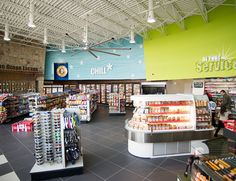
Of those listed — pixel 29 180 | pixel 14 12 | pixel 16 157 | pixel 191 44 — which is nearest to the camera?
pixel 29 180

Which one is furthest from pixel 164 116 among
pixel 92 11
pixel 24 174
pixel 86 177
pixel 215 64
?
pixel 92 11

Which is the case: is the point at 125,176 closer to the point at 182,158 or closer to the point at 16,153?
the point at 182,158

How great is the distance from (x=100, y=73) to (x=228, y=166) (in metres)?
12.8

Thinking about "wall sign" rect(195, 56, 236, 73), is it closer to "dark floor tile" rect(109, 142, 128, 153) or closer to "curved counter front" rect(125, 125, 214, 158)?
"curved counter front" rect(125, 125, 214, 158)

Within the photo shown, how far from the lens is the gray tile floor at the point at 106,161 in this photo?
3447mm

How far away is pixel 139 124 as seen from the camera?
4465 mm

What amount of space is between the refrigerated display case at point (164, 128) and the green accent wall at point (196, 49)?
4371mm

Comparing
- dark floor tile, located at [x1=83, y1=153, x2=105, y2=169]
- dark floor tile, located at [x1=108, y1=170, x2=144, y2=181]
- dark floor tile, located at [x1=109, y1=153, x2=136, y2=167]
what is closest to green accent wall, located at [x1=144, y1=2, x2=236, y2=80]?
dark floor tile, located at [x1=109, y1=153, x2=136, y2=167]

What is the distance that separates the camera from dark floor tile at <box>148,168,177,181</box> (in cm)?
333

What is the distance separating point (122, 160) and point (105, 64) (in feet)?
34.3

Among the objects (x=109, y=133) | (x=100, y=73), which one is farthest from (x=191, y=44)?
(x=100, y=73)

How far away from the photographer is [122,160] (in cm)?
414

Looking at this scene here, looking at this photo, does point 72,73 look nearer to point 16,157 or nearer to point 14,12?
point 14,12

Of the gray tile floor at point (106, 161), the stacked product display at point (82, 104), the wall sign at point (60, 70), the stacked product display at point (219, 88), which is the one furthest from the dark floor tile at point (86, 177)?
the wall sign at point (60, 70)
